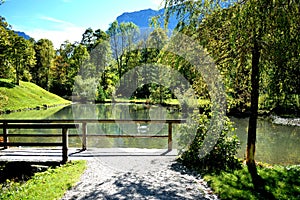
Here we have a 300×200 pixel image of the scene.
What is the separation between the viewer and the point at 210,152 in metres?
7.04

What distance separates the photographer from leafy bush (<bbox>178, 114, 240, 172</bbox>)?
6.97m

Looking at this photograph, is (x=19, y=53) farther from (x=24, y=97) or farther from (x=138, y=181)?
(x=138, y=181)

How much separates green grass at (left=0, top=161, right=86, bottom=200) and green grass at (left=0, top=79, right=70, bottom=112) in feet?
88.9

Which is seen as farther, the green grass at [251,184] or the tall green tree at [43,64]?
the tall green tree at [43,64]

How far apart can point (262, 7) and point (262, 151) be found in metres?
9.46

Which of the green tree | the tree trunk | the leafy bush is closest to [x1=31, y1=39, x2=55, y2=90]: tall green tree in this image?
the green tree

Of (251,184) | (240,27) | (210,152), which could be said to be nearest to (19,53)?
(210,152)

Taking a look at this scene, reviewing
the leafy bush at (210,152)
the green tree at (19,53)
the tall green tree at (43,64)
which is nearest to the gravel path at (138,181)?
the leafy bush at (210,152)

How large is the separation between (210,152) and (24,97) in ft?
113

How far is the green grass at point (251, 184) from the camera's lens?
5.09m

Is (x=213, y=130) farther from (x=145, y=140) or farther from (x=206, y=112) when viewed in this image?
(x=145, y=140)

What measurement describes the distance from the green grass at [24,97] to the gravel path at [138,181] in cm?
2754

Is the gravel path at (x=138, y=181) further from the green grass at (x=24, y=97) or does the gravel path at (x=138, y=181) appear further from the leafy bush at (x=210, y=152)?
the green grass at (x=24, y=97)

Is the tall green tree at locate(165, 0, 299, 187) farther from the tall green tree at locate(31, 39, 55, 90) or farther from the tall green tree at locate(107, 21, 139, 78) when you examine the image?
the tall green tree at locate(31, 39, 55, 90)
